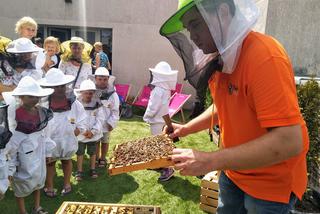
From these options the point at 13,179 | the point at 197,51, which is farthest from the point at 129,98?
the point at 197,51

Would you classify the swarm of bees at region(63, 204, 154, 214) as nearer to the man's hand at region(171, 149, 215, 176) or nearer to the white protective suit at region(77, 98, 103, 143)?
the man's hand at region(171, 149, 215, 176)

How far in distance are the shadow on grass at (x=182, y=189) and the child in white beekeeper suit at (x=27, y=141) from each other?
1.82m

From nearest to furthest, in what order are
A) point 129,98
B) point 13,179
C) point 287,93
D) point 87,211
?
point 287,93, point 87,211, point 13,179, point 129,98

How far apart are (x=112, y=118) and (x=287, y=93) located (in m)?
3.94

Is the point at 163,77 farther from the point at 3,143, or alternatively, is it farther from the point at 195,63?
the point at 195,63

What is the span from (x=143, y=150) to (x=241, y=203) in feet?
3.57

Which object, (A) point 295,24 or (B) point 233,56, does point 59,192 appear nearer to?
(B) point 233,56

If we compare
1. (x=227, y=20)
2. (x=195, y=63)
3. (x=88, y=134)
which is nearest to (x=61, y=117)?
(x=88, y=134)

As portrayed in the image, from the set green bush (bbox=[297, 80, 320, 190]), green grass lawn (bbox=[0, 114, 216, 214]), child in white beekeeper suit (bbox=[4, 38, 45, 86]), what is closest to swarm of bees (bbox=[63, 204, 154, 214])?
green grass lawn (bbox=[0, 114, 216, 214])

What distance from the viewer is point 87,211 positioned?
3064 millimetres

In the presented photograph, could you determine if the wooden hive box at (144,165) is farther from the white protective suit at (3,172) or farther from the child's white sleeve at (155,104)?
the child's white sleeve at (155,104)

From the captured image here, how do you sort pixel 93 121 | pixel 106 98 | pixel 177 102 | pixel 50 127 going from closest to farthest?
pixel 50 127
pixel 93 121
pixel 106 98
pixel 177 102

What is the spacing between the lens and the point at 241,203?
210 cm

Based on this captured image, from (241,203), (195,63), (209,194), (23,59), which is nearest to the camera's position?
(195,63)
